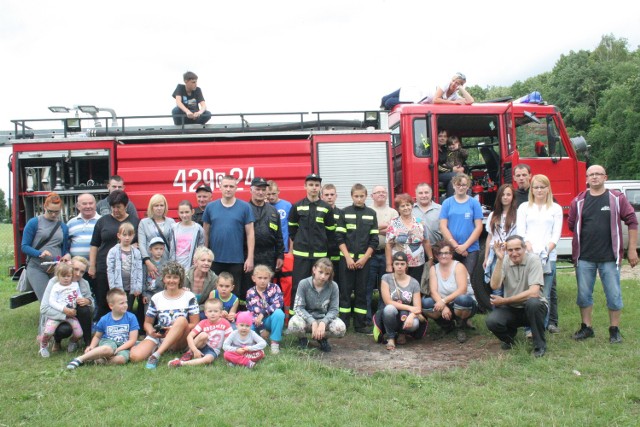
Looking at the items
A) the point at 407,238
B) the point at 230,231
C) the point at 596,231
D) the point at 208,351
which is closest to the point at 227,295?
the point at 208,351

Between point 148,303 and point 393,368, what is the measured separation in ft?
9.83

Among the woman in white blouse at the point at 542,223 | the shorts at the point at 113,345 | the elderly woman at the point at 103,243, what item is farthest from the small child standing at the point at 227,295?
the woman in white blouse at the point at 542,223

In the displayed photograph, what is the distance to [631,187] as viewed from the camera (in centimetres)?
1570

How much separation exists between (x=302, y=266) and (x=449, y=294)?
68.8 inches

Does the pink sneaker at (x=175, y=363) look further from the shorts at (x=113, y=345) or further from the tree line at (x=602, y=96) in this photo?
the tree line at (x=602, y=96)

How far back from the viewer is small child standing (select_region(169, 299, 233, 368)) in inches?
231

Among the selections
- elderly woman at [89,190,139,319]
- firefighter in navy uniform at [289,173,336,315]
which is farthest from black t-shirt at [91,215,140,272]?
firefighter in navy uniform at [289,173,336,315]

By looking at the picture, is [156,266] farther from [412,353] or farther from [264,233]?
[412,353]

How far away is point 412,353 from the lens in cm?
642

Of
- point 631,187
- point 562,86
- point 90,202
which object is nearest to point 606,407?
point 90,202

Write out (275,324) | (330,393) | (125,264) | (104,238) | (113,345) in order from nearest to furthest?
(330,393) → (113,345) → (275,324) → (125,264) → (104,238)

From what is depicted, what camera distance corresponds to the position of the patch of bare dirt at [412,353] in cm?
586

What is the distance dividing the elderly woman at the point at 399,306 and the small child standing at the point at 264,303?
118cm

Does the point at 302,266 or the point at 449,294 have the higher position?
the point at 302,266
